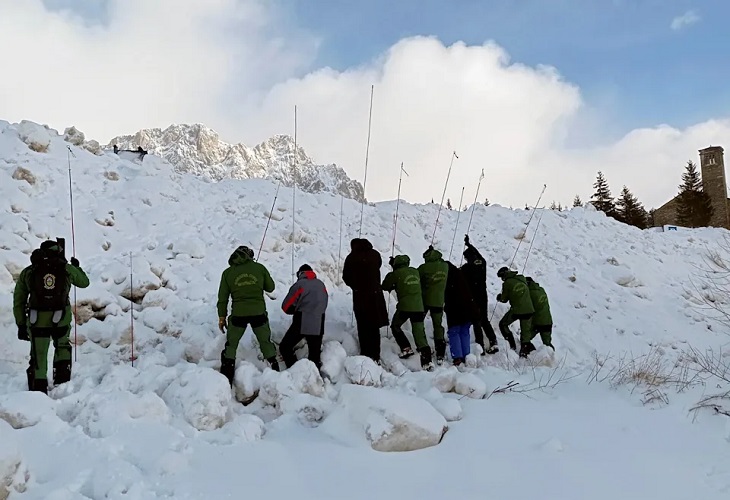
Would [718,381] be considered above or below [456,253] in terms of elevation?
below

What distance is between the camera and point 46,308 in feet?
20.5

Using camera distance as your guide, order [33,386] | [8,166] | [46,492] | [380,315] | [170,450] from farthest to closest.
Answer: [8,166], [380,315], [33,386], [170,450], [46,492]

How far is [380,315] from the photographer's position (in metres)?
7.82

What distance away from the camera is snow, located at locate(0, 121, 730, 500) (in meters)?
4.11

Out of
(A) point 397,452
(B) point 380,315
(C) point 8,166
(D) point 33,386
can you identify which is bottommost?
(A) point 397,452

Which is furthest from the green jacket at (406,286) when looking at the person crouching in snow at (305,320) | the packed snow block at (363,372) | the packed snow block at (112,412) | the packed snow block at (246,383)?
the packed snow block at (112,412)

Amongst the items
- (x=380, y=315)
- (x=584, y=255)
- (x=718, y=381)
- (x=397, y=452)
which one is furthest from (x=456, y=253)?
(x=397, y=452)

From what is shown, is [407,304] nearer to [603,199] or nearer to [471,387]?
[471,387]

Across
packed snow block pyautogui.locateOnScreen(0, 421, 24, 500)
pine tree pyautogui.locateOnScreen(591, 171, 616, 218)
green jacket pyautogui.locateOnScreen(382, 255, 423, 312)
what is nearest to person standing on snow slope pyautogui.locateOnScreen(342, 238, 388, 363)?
green jacket pyautogui.locateOnScreen(382, 255, 423, 312)

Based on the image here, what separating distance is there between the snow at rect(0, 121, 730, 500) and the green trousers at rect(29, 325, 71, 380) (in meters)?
0.41

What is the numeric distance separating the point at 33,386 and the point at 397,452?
4.55 meters

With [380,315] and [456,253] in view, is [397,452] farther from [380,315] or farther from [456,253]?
[456,253]

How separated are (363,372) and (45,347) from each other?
4078mm

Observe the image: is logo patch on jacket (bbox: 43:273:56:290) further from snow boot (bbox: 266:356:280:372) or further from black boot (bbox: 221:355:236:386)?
snow boot (bbox: 266:356:280:372)
